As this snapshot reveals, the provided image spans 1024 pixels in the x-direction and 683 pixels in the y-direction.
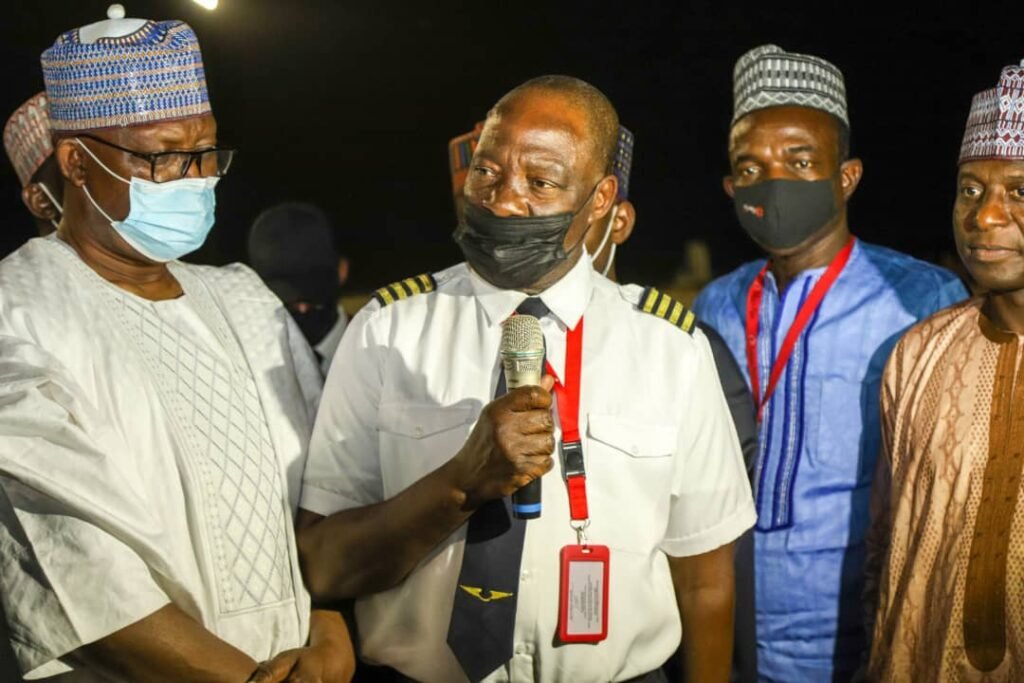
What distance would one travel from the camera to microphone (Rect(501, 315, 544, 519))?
2.13 meters

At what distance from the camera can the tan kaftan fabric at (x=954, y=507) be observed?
262 centimetres

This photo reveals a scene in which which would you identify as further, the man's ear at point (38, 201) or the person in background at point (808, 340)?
the person in background at point (808, 340)

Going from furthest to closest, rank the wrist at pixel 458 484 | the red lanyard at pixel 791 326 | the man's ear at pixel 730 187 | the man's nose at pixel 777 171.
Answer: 1. the man's ear at pixel 730 187
2. the man's nose at pixel 777 171
3. the red lanyard at pixel 791 326
4. the wrist at pixel 458 484

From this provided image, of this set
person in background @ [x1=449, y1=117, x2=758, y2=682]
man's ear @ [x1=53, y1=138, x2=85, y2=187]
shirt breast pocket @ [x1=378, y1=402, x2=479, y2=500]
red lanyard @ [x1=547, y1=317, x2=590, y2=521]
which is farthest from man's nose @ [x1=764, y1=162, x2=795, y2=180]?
man's ear @ [x1=53, y1=138, x2=85, y2=187]

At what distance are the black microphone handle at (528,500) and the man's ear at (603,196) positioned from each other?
0.71 metres

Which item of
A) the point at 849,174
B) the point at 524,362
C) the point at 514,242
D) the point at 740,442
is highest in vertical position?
the point at 849,174

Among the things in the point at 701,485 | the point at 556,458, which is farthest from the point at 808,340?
the point at 556,458

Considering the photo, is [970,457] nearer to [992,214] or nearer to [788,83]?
[992,214]

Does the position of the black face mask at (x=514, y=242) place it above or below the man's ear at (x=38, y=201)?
below

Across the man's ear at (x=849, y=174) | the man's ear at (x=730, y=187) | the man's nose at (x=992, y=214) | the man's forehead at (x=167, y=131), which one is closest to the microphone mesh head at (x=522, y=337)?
the man's forehead at (x=167, y=131)

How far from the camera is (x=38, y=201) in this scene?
107 inches

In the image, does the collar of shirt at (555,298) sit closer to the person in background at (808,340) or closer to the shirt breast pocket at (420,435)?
the shirt breast pocket at (420,435)

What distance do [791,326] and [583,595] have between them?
1.49m

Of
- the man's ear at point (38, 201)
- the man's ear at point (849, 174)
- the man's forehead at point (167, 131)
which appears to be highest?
the man's forehead at point (167, 131)
